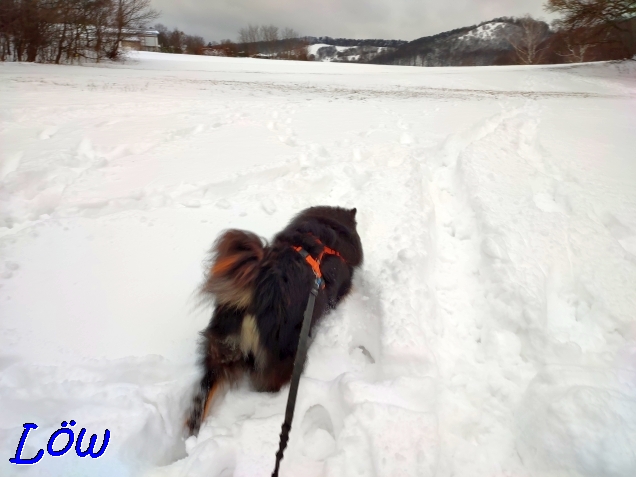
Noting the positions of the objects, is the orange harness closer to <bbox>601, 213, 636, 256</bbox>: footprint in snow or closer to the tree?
<bbox>601, 213, 636, 256</bbox>: footprint in snow

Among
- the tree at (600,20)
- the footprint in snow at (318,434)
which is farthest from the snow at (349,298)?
the tree at (600,20)

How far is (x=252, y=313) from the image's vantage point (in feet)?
5.94

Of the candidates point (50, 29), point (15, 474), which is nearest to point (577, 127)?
point (15, 474)

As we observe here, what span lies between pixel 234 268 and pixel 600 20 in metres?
26.8

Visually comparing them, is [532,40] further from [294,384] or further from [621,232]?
[294,384]

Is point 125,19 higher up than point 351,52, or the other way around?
point 351,52

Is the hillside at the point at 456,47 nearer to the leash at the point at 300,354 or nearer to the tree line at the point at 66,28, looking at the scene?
the tree line at the point at 66,28

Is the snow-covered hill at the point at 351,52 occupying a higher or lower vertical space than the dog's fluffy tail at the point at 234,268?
higher

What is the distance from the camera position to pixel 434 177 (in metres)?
4.84

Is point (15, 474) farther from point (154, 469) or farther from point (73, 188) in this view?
point (73, 188)

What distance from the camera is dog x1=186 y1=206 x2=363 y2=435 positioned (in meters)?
1.81

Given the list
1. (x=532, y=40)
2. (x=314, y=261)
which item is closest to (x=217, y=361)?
(x=314, y=261)

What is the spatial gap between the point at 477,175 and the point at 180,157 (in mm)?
4182

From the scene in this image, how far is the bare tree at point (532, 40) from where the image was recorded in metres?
37.7
